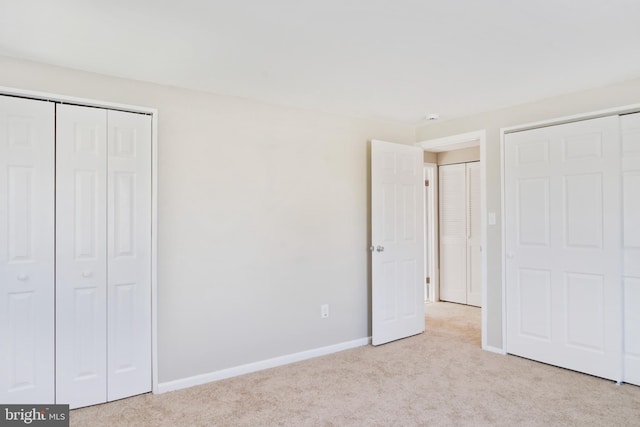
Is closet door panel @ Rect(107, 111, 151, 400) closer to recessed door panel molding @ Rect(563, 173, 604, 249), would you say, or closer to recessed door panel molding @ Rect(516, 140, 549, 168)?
recessed door panel molding @ Rect(516, 140, 549, 168)

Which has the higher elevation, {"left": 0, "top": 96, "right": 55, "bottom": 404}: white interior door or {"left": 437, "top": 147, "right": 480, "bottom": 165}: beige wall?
{"left": 437, "top": 147, "right": 480, "bottom": 165}: beige wall

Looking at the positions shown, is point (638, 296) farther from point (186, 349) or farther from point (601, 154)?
point (186, 349)

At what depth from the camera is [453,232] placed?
19.1 ft

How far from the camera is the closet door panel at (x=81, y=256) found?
2578 millimetres

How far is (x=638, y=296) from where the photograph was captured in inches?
115

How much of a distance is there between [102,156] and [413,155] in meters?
2.91

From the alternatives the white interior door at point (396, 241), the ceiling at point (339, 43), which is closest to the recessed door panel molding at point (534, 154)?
the ceiling at point (339, 43)

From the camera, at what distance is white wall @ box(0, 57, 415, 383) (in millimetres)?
2924

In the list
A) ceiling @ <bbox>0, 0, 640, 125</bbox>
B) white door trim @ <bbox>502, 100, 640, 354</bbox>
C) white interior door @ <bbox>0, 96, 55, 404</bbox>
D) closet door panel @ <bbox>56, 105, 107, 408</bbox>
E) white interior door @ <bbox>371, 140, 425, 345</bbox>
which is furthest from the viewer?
white interior door @ <bbox>371, 140, 425, 345</bbox>

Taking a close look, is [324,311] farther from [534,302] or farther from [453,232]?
[453,232]

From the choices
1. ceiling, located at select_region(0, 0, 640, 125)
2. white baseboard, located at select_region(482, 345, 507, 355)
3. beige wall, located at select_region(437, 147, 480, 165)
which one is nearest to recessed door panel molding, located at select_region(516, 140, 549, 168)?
ceiling, located at select_region(0, 0, 640, 125)

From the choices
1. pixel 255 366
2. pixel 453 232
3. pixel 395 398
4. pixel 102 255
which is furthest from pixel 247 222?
pixel 453 232

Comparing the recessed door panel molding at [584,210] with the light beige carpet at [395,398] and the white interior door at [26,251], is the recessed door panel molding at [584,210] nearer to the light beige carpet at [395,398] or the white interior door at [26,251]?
the light beige carpet at [395,398]

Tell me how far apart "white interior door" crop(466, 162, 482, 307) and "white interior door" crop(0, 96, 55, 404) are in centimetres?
491
